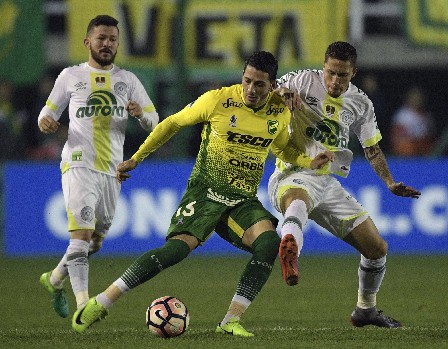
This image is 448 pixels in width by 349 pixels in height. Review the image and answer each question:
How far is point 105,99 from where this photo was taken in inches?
377

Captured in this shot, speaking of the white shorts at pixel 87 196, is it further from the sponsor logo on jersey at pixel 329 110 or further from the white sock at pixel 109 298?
the sponsor logo on jersey at pixel 329 110

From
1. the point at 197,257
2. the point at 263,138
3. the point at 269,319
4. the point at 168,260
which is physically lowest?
the point at 197,257

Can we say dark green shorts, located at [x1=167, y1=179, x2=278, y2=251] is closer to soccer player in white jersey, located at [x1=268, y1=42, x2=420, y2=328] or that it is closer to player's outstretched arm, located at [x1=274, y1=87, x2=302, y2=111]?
soccer player in white jersey, located at [x1=268, y1=42, x2=420, y2=328]

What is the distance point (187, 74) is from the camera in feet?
51.9

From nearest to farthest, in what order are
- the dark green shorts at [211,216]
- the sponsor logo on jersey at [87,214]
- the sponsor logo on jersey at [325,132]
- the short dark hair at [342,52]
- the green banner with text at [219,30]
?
the dark green shorts at [211,216] → the short dark hair at [342,52] → the sponsor logo on jersey at [325,132] → the sponsor logo on jersey at [87,214] → the green banner with text at [219,30]

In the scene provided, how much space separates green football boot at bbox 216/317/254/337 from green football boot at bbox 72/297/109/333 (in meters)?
0.79

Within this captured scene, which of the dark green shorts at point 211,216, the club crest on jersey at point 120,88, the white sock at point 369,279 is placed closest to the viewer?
the dark green shorts at point 211,216

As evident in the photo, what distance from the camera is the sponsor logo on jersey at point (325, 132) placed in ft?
29.7

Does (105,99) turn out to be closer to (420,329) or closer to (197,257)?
(420,329)

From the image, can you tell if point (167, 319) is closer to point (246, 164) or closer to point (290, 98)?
point (246, 164)

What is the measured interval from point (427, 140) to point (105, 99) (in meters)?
8.07

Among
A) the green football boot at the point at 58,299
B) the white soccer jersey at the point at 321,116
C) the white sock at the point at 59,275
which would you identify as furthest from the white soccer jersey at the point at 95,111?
the white soccer jersey at the point at 321,116

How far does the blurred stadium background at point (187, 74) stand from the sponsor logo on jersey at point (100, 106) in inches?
209

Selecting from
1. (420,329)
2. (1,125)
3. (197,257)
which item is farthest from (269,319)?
(1,125)
